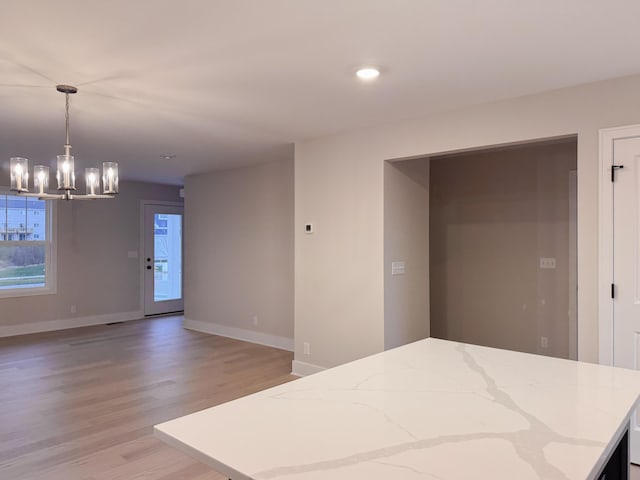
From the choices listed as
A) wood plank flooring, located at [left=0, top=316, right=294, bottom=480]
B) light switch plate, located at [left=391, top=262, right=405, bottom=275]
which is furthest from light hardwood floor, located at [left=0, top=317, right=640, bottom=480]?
light switch plate, located at [left=391, top=262, right=405, bottom=275]

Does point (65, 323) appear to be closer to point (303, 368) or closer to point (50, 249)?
point (50, 249)

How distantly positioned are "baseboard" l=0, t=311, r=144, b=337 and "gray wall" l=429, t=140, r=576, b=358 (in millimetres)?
5191

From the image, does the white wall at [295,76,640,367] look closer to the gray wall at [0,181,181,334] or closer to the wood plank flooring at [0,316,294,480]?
the wood plank flooring at [0,316,294,480]

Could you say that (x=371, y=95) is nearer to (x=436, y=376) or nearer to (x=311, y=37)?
(x=311, y=37)

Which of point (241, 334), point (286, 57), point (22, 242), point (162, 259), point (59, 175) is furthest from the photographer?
point (162, 259)

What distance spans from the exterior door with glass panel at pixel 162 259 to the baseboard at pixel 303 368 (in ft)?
14.5

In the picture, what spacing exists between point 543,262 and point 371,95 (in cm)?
265

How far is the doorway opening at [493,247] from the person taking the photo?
426 cm

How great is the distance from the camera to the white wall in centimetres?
294

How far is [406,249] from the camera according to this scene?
422 cm

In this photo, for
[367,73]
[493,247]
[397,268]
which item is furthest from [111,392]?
[493,247]

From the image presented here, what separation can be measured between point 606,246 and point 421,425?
2272 mm

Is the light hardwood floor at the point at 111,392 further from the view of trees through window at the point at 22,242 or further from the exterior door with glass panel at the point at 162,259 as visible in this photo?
the exterior door with glass panel at the point at 162,259

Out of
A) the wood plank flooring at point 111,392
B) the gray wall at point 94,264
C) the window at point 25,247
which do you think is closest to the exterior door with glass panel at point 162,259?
the gray wall at point 94,264
